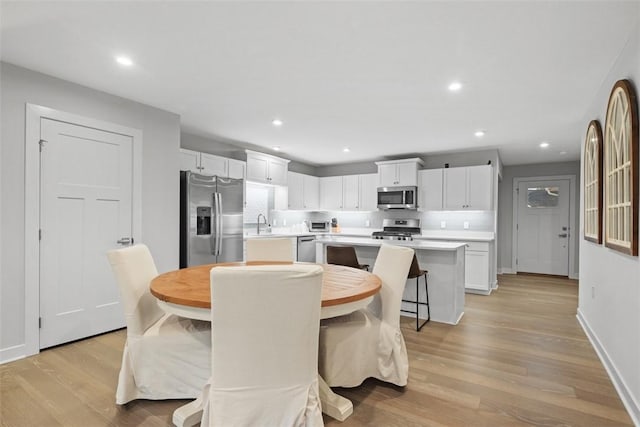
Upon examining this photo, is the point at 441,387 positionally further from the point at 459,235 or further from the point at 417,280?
the point at 459,235

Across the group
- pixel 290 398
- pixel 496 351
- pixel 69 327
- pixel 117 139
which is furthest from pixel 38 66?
pixel 496 351

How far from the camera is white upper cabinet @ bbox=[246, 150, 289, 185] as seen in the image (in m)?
5.43

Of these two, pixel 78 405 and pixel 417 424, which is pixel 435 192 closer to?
pixel 417 424

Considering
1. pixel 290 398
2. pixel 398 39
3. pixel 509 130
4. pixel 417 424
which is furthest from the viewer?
pixel 509 130

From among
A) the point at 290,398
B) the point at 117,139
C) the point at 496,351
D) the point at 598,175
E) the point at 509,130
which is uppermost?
the point at 509,130

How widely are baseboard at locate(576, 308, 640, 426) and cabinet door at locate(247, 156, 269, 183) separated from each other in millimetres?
4655

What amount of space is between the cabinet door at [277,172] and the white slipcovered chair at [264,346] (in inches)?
177

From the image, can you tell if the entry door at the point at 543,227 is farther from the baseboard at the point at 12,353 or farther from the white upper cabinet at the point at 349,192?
the baseboard at the point at 12,353

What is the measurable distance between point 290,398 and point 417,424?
0.81 m

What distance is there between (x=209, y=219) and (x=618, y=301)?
13.2ft

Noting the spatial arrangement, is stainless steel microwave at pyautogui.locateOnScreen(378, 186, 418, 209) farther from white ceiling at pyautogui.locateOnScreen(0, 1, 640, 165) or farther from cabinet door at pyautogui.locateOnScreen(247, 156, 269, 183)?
cabinet door at pyautogui.locateOnScreen(247, 156, 269, 183)

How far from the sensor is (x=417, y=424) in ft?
6.07

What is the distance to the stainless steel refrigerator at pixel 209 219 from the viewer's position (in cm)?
402

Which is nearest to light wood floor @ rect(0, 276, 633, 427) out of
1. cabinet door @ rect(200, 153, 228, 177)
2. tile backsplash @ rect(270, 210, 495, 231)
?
cabinet door @ rect(200, 153, 228, 177)
